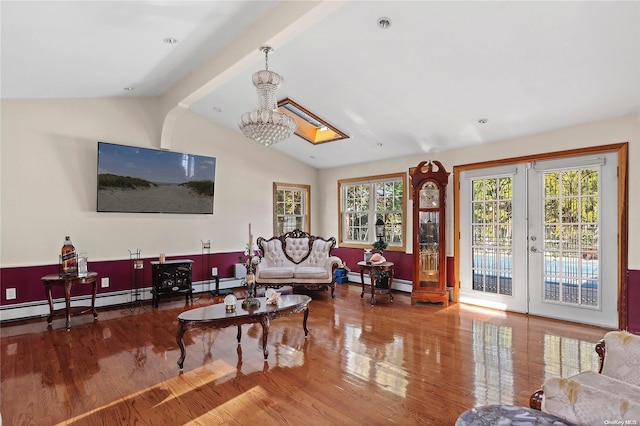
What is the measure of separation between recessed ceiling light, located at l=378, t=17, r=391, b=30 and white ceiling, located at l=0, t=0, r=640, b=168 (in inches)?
1.8

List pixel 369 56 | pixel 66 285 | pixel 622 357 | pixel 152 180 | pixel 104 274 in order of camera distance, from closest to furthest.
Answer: pixel 622 357, pixel 369 56, pixel 66 285, pixel 104 274, pixel 152 180

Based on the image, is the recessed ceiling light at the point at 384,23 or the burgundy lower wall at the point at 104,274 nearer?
the recessed ceiling light at the point at 384,23

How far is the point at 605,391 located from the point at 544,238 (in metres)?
3.72

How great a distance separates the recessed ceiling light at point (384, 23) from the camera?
2.92m

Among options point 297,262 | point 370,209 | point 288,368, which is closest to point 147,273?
point 297,262

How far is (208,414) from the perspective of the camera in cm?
228

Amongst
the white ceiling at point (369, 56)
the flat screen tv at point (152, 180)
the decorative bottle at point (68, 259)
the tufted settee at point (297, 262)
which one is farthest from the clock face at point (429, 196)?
the decorative bottle at point (68, 259)

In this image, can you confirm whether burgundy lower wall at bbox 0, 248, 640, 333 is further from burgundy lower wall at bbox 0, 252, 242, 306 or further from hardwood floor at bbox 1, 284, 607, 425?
hardwood floor at bbox 1, 284, 607, 425

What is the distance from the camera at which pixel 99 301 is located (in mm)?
4941

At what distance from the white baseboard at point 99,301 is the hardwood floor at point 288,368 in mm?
188

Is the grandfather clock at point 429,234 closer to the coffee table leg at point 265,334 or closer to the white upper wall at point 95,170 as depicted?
the white upper wall at point 95,170

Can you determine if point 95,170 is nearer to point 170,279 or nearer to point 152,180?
point 152,180

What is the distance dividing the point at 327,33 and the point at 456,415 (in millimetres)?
3319

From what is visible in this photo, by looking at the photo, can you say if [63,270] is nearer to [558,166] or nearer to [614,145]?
[558,166]
